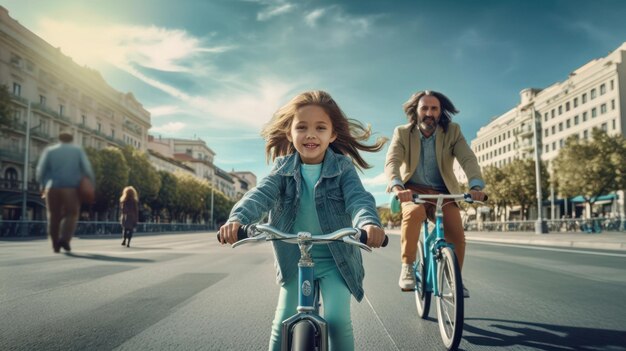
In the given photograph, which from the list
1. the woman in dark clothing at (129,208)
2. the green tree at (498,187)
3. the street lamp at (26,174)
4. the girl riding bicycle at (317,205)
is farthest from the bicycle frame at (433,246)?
the green tree at (498,187)

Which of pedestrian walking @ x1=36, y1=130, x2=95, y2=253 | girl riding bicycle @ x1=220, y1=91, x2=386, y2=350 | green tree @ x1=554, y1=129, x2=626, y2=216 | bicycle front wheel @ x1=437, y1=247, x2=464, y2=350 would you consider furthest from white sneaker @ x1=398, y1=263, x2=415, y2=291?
green tree @ x1=554, y1=129, x2=626, y2=216

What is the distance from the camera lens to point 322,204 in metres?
2.38

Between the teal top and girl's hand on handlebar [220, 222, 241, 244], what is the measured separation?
2.12 ft

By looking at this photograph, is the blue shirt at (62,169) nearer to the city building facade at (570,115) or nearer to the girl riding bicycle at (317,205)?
the girl riding bicycle at (317,205)

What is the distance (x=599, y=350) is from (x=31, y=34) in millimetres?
3689

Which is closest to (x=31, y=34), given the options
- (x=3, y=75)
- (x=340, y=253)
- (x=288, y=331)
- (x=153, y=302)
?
(x=3, y=75)

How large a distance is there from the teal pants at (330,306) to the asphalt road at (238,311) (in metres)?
0.89

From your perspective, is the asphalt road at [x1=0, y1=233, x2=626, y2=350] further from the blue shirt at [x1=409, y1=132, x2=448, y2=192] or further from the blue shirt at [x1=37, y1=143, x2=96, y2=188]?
the blue shirt at [x1=409, y1=132, x2=448, y2=192]

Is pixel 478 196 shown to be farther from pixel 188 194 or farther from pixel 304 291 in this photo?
pixel 188 194

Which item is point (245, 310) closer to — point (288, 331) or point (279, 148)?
point (279, 148)

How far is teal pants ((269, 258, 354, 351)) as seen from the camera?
2.11 m

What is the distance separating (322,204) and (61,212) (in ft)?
4.49

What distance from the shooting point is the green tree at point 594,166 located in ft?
127

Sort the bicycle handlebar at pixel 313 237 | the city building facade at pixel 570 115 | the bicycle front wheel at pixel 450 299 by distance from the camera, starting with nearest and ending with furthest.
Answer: the bicycle handlebar at pixel 313 237 < the bicycle front wheel at pixel 450 299 < the city building facade at pixel 570 115
